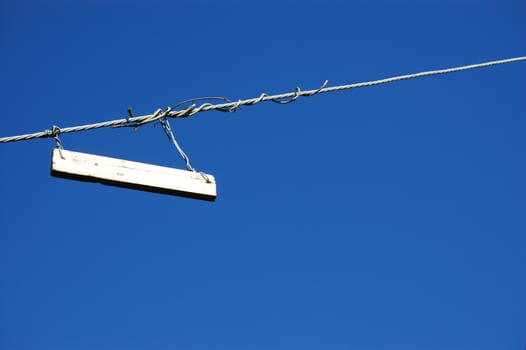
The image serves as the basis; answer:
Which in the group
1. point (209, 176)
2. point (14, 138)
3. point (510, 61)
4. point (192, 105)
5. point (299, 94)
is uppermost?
point (510, 61)

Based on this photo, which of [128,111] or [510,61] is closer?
[128,111]

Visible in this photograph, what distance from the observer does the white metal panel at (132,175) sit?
406 cm

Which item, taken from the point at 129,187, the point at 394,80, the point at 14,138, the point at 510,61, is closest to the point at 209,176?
the point at 129,187

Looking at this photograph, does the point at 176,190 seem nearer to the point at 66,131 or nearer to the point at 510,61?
the point at 66,131

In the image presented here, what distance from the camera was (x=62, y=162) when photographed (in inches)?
159

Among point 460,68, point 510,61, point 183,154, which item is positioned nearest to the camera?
point 183,154

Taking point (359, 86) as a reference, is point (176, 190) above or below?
below

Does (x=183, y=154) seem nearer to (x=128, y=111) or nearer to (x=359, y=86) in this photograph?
(x=128, y=111)

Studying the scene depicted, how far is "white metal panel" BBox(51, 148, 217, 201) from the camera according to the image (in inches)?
160

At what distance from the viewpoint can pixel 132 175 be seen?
423 cm

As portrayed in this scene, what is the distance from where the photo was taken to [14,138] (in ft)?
12.2

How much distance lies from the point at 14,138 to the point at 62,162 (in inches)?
14.9

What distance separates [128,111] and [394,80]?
2.10 m

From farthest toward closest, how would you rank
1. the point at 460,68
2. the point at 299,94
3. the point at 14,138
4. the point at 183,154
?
the point at 460,68 → the point at 299,94 → the point at 183,154 → the point at 14,138
